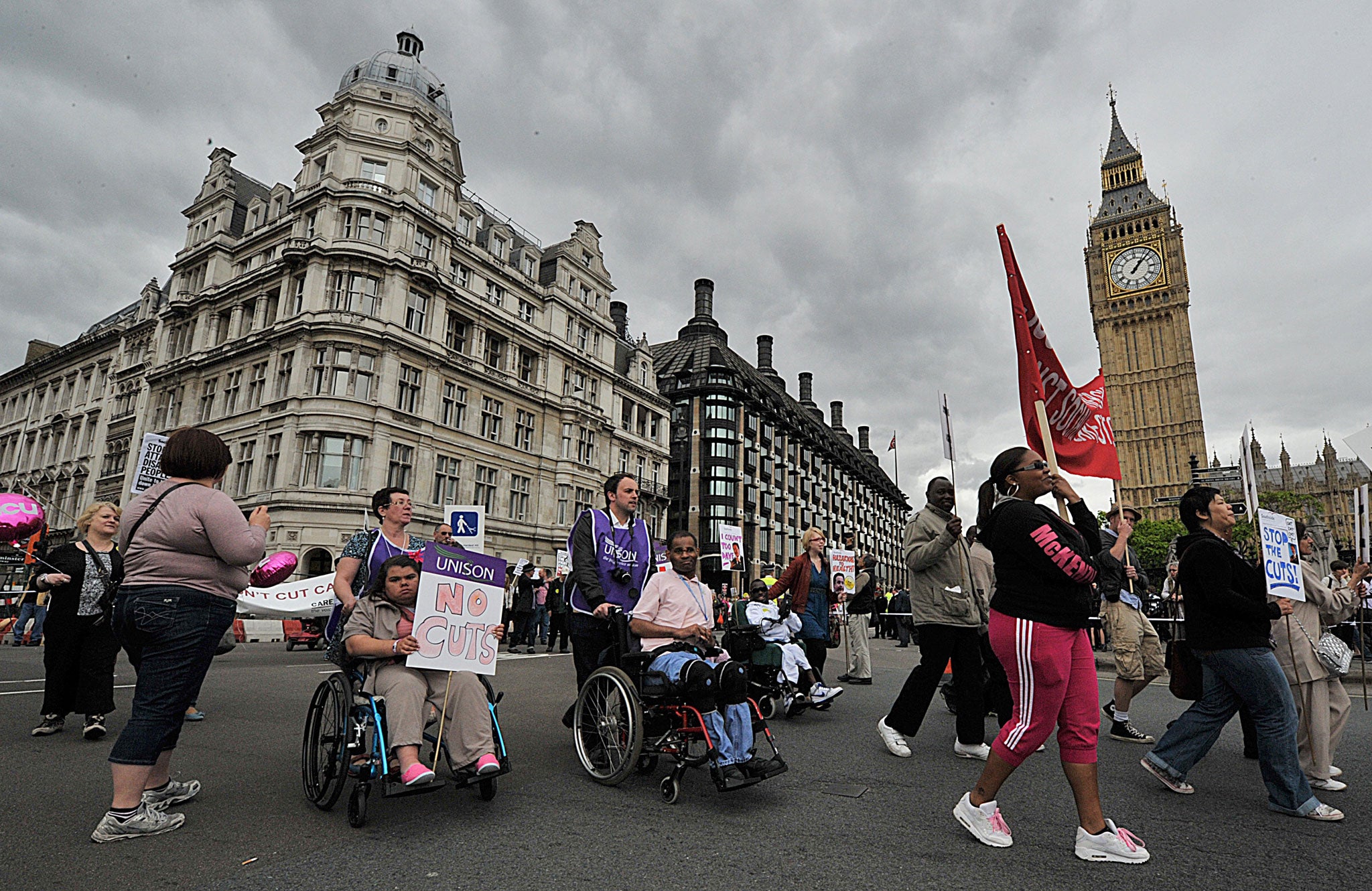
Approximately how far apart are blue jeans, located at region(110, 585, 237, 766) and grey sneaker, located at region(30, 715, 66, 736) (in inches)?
135

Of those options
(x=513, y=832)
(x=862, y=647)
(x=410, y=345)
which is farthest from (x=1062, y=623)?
(x=410, y=345)

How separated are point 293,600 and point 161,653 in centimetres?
1279

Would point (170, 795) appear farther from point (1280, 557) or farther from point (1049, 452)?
point (1280, 557)

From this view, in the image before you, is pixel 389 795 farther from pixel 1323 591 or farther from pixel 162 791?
pixel 1323 591

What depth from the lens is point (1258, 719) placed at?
13.1 feet

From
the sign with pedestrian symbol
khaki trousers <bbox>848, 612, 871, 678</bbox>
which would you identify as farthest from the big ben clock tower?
the sign with pedestrian symbol

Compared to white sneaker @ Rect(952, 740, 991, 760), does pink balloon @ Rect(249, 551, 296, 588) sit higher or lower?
higher

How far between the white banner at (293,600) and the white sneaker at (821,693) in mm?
10794

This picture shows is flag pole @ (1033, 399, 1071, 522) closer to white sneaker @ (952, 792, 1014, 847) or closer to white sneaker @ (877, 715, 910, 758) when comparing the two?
white sneaker @ (952, 792, 1014, 847)

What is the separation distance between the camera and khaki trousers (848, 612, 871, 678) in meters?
10.4

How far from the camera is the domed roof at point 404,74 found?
1339 inches

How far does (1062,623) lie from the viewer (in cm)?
333

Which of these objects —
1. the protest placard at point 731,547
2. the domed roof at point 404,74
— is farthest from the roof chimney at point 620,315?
the protest placard at point 731,547

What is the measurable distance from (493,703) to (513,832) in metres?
0.75
